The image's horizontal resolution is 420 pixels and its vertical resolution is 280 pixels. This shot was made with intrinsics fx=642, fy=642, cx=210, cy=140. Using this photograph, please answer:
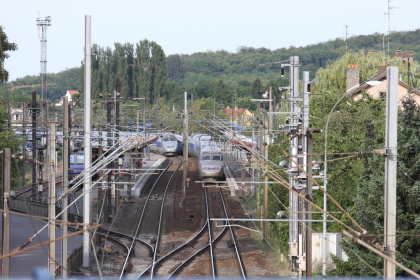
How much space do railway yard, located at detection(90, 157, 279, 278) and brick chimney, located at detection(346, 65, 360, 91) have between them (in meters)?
10.8

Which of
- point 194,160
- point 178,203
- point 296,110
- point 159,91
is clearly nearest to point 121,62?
point 159,91

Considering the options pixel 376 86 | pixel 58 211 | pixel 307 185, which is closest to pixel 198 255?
pixel 58 211

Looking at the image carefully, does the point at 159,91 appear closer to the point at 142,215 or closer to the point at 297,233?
the point at 142,215

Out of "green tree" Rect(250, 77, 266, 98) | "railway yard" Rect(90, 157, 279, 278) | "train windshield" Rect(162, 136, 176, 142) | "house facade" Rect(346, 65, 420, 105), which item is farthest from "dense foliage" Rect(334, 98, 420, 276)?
"green tree" Rect(250, 77, 266, 98)

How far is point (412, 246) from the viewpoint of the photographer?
14.1 metres

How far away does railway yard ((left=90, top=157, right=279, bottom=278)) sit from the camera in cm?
2072

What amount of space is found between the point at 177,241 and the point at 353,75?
779 inches

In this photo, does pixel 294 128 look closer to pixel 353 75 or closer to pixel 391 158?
pixel 391 158

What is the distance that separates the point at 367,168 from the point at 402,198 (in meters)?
2.62

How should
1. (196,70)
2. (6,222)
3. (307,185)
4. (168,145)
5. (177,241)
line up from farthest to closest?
(196,70)
(168,145)
(177,241)
(307,185)
(6,222)

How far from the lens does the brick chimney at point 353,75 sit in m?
40.5

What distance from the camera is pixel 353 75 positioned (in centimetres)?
4059

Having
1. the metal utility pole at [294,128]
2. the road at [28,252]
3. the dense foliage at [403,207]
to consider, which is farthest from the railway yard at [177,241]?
the dense foliage at [403,207]

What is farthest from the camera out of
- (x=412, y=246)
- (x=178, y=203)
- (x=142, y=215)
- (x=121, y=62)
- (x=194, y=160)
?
(x=121, y=62)
